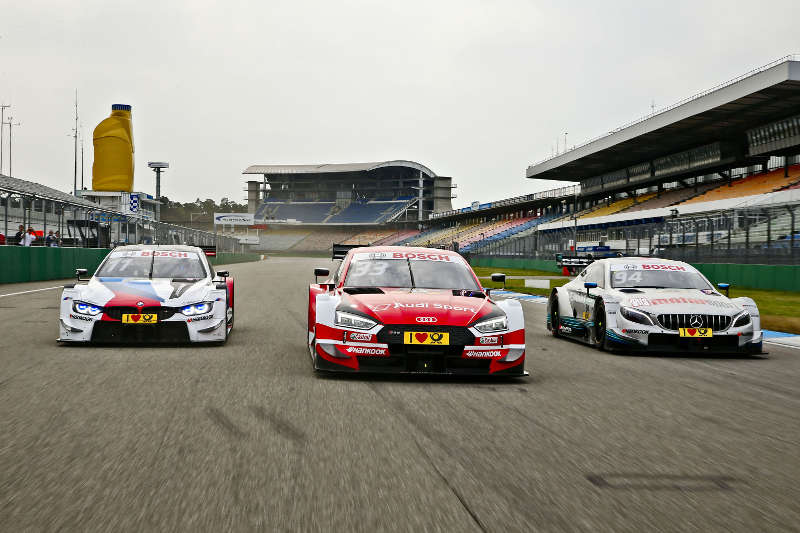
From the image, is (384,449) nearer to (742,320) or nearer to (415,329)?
(415,329)

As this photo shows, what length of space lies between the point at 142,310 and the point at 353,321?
3214mm

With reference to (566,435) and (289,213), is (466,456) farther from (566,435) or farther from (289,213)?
(289,213)

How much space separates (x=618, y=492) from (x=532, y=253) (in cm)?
4043

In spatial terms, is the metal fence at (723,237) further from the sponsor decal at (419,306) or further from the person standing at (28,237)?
the person standing at (28,237)

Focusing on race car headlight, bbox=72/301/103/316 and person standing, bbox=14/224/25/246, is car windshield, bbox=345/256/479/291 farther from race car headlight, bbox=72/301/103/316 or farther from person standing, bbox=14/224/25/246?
person standing, bbox=14/224/25/246

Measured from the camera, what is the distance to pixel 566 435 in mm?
5168

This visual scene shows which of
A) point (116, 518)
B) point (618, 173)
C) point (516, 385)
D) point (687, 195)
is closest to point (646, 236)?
point (687, 195)

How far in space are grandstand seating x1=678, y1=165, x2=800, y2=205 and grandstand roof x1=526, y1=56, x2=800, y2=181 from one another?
278 cm

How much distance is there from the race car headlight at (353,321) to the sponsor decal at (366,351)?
186mm

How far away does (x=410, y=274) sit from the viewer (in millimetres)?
8695

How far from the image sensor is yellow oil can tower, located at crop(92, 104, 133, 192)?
45.0m

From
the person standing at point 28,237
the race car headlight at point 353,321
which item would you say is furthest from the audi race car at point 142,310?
the person standing at point 28,237

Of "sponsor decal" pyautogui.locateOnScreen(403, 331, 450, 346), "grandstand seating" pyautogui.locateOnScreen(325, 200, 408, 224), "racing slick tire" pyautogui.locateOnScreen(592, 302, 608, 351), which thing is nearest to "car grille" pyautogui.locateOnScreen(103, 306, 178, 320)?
"sponsor decal" pyautogui.locateOnScreen(403, 331, 450, 346)

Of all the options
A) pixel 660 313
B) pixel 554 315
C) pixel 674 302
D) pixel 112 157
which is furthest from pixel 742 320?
pixel 112 157
